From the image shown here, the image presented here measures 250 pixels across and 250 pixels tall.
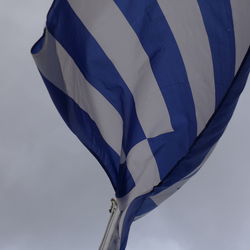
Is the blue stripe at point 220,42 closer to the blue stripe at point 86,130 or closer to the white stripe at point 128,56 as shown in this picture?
the white stripe at point 128,56

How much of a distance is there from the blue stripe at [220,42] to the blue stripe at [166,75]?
34 centimetres

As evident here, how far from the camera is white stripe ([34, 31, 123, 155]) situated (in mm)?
8227

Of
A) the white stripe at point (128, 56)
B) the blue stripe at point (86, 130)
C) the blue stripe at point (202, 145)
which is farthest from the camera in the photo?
the blue stripe at point (86, 130)

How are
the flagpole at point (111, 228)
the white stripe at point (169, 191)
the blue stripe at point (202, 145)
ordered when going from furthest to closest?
the white stripe at point (169, 191) → the blue stripe at point (202, 145) → the flagpole at point (111, 228)

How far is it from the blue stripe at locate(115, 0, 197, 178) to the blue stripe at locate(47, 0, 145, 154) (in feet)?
1.00

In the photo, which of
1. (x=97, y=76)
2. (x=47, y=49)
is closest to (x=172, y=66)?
(x=97, y=76)

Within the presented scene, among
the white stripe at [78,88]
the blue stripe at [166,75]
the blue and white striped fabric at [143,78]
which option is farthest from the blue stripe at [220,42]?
the white stripe at [78,88]

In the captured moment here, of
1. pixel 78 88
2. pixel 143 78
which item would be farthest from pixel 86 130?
pixel 143 78

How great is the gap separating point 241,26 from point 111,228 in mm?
2446

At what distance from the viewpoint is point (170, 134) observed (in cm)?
805

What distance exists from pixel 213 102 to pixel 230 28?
780 mm

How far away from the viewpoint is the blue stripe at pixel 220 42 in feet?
26.3

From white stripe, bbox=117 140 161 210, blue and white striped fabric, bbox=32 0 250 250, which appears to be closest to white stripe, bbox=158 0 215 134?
blue and white striped fabric, bbox=32 0 250 250

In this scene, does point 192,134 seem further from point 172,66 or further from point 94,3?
point 94,3
